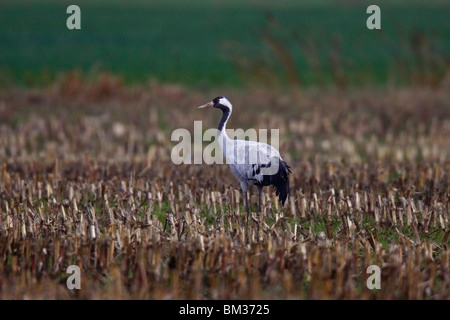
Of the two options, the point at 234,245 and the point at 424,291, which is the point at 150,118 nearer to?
the point at 234,245

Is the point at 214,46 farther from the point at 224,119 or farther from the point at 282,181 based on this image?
the point at 282,181

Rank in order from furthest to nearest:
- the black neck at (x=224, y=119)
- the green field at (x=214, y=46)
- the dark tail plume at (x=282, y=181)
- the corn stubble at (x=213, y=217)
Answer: the green field at (x=214, y=46), the black neck at (x=224, y=119), the dark tail plume at (x=282, y=181), the corn stubble at (x=213, y=217)

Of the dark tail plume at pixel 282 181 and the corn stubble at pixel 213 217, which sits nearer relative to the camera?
the corn stubble at pixel 213 217

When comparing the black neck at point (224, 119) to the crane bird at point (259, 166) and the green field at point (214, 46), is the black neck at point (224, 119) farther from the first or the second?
the green field at point (214, 46)

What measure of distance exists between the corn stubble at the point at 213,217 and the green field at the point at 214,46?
5241 millimetres

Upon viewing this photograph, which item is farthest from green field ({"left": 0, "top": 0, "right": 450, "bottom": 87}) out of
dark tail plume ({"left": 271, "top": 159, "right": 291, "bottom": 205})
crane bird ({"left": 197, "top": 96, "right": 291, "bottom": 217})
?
dark tail plume ({"left": 271, "top": 159, "right": 291, "bottom": 205})

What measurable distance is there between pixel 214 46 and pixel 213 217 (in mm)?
33720

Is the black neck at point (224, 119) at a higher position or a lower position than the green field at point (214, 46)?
lower

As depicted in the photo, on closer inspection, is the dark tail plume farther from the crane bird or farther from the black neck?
the black neck

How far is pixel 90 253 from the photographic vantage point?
6480 mm

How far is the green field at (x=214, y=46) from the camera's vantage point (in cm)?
2128

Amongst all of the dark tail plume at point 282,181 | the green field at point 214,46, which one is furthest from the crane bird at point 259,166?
the green field at point 214,46
